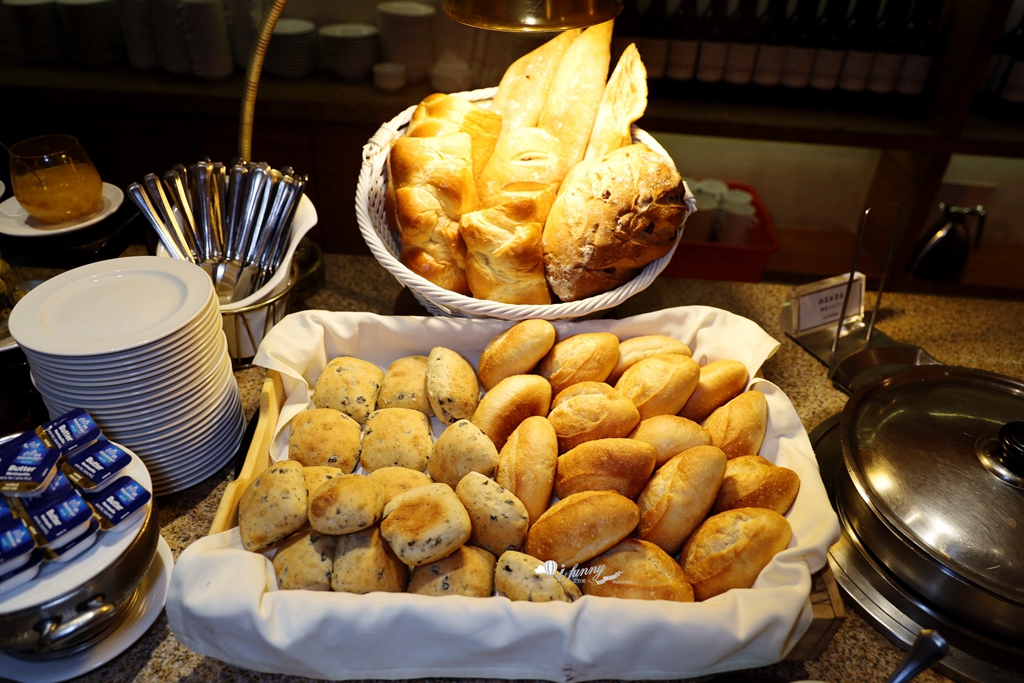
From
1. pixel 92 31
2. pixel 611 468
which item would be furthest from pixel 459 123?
pixel 92 31

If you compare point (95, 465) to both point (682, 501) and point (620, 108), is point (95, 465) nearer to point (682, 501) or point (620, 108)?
point (682, 501)

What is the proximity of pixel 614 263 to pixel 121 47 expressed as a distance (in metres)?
2.28

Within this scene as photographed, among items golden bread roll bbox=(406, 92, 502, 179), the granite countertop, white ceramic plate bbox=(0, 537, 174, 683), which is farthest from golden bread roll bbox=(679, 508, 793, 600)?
golden bread roll bbox=(406, 92, 502, 179)

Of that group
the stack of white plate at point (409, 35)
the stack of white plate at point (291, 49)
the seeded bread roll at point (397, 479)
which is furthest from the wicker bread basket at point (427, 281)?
the stack of white plate at point (291, 49)

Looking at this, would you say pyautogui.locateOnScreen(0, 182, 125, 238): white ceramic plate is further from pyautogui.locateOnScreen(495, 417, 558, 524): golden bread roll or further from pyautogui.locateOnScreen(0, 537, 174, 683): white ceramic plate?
pyautogui.locateOnScreen(495, 417, 558, 524): golden bread roll

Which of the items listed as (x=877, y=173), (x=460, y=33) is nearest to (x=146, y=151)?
(x=460, y=33)

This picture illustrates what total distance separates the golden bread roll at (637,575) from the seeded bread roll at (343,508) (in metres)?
0.30

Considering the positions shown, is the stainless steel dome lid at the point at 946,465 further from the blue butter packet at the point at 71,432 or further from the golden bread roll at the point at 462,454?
the blue butter packet at the point at 71,432

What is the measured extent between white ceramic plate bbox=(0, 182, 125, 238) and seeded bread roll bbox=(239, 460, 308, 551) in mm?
844

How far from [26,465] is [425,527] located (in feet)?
1.54

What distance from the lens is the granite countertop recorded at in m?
0.81

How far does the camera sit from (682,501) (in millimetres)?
863

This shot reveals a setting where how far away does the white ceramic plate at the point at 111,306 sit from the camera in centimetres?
83

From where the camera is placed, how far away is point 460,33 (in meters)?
2.42
